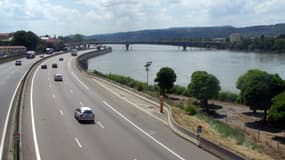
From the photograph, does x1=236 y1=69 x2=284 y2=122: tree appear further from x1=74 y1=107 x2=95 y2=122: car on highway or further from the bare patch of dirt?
x1=74 y1=107 x2=95 y2=122: car on highway

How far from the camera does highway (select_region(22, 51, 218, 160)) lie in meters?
24.1

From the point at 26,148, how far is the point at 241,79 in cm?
3511

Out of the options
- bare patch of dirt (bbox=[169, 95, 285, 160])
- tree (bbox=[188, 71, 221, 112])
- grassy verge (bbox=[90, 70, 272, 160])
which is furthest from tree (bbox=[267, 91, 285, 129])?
tree (bbox=[188, 71, 221, 112])

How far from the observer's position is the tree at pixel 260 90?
4850 centimetres

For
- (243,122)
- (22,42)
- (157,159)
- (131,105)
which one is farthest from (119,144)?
(22,42)

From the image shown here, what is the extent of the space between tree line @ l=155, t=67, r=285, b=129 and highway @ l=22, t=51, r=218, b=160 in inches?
414

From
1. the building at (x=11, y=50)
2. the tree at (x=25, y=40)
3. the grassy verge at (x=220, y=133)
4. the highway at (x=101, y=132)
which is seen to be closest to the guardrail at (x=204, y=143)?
the highway at (x=101, y=132)

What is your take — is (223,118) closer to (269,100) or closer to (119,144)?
(269,100)

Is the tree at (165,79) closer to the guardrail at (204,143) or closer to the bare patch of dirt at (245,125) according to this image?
the bare patch of dirt at (245,125)

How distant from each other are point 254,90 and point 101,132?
24.0 meters

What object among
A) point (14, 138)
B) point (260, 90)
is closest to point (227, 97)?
point (260, 90)

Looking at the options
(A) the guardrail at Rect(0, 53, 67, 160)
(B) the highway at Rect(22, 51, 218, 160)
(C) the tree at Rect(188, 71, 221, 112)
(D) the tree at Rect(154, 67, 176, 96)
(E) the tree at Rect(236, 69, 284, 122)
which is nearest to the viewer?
(A) the guardrail at Rect(0, 53, 67, 160)

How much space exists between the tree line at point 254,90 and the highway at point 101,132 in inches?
414

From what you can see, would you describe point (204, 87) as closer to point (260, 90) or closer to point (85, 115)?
point (260, 90)
